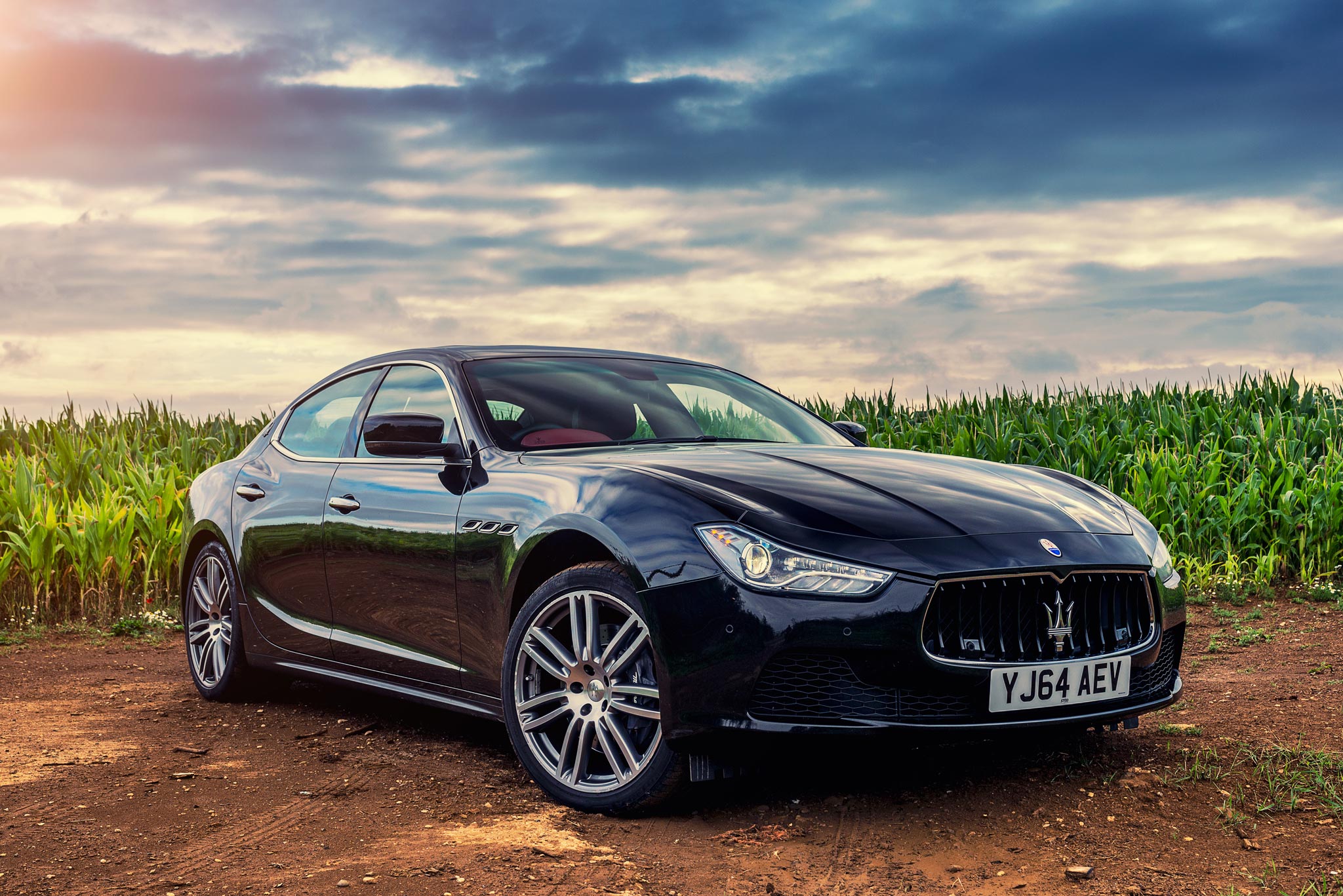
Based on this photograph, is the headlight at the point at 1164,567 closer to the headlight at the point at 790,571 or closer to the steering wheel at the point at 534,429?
the headlight at the point at 790,571

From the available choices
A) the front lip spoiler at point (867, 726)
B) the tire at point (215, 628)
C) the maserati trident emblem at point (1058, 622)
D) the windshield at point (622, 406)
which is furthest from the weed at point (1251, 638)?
the tire at point (215, 628)

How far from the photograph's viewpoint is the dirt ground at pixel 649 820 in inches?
150

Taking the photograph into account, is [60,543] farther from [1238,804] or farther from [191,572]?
[1238,804]

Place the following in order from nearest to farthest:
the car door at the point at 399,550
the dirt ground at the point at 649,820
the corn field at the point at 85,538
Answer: the dirt ground at the point at 649,820, the car door at the point at 399,550, the corn field at the point at 85,538

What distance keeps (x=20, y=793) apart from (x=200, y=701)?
191 centimetres

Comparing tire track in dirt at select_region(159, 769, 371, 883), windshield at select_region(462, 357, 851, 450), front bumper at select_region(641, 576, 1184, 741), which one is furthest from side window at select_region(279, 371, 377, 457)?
front bumper at select_region(641, 576, 1184, 741)

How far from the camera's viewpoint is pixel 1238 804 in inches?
175

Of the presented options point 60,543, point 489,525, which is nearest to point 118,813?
point 489,525

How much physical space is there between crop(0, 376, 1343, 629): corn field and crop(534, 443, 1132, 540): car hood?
640cm

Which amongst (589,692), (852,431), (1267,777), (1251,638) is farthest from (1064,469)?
(589,692)

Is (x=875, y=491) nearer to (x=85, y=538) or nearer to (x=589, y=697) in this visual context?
(x=589, y=697)

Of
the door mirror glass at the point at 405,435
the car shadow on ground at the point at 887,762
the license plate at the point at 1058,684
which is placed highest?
the door mirror glass at the point at 405,435

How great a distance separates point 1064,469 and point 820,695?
970 cm

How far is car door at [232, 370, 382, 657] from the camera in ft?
19.4
